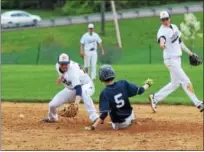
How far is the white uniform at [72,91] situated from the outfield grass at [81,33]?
4056 centimetres

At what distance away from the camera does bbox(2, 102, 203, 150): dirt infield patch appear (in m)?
9.85

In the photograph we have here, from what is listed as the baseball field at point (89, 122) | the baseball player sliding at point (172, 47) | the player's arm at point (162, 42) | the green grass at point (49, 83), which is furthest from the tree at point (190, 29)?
the player's arm at point (162, 42)

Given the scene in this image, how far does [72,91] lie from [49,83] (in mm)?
9883

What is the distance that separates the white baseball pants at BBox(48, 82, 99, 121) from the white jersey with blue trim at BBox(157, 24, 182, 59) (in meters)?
1.93

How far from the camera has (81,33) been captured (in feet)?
196

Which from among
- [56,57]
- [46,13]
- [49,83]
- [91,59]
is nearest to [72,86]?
[49,83]

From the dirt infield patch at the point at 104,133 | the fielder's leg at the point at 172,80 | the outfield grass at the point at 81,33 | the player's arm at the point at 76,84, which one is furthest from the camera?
the outfield grass at the point at 81,33

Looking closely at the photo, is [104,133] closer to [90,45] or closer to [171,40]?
[171,40]

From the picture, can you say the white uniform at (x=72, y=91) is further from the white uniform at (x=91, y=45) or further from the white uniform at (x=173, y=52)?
the white uniform at (x=91, y=45)

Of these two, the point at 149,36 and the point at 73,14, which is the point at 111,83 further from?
the point at 73,14

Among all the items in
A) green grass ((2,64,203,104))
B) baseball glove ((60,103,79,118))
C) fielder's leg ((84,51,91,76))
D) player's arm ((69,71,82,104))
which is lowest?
green grass ((2,64,203,104))

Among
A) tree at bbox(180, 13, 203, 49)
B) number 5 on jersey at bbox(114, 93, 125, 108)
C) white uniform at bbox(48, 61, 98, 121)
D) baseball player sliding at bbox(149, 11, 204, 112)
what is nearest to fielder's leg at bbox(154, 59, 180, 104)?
baseball player sliding at bbox(149, 11, 204, 112)

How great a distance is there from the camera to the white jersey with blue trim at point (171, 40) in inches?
528

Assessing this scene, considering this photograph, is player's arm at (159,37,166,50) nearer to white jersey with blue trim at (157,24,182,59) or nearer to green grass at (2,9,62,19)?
white jersey with blue trim at (157,24,182,59)
